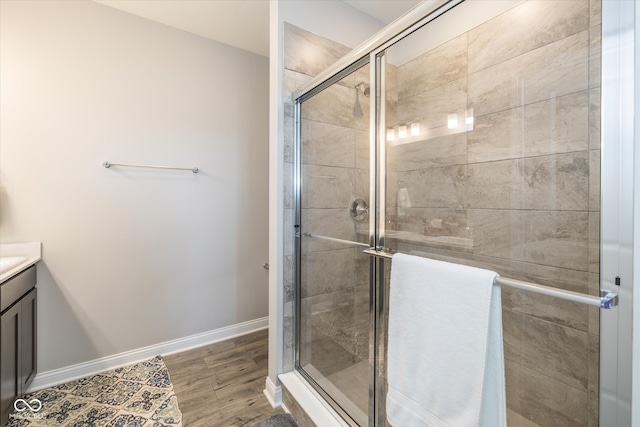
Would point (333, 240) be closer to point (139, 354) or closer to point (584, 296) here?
point (584, 296)

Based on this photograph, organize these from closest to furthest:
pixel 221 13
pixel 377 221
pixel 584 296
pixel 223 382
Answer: pixel 584 296 → pixel 377 221 → pixel 223 382 → pixel 221 13

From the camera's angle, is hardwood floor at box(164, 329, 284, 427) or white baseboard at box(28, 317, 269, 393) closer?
hardwood floor at box(164, 329, 284, 427)

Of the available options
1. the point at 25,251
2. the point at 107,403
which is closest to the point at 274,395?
the point at 107,403

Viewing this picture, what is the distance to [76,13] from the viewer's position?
1839 millimetres

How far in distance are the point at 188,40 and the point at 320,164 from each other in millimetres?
1592

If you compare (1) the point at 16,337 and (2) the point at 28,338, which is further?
(2) the point at 28,338

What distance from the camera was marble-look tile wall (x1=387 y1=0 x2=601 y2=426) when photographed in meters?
1.15

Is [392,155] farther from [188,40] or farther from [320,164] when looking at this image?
[188,40]

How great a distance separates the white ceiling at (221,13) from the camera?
1.92 m

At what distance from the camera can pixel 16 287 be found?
147 cm

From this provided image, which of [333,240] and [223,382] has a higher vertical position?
[333,240]

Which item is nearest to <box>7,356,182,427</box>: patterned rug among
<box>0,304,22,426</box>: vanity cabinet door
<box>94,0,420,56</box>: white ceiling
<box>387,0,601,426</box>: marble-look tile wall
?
<box>0,304,22,426</box>: vanity cabinet door

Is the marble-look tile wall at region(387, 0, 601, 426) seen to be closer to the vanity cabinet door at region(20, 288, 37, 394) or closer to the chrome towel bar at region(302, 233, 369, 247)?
the chrome towel bar at region(302, 233, 369, 247)

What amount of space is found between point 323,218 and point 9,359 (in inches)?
68.7
